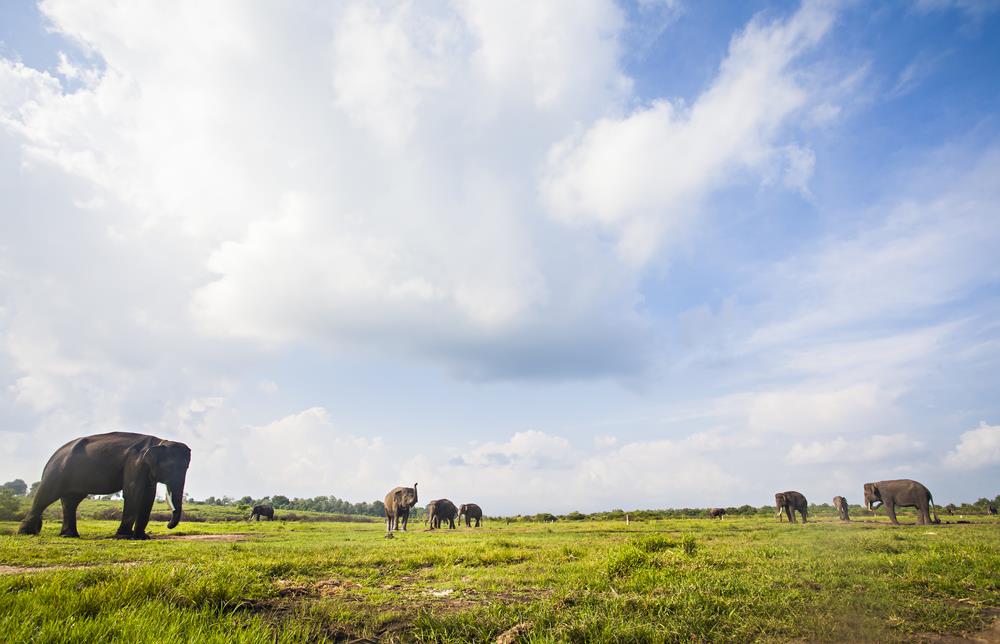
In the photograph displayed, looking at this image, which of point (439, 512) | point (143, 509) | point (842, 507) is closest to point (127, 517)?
point (143, 509)

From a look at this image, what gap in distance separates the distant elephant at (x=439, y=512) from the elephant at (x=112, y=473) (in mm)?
32066

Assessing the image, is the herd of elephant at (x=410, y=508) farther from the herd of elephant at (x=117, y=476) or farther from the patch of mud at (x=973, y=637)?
the patch of mud at (x=973, y=637)

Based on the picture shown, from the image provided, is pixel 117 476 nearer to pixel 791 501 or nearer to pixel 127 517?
pixel 127 517

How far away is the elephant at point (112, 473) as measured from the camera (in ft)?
64.1

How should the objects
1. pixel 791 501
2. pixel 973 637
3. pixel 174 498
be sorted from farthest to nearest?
pixel 791 501, pixel 174 498, pixel 973 637

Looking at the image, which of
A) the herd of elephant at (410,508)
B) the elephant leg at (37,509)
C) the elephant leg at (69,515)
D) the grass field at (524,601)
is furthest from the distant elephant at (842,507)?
the elephant leg at (37,509)

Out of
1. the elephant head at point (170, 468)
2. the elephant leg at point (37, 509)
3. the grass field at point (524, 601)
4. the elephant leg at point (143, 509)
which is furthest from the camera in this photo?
the elephant head at point (170, 468)

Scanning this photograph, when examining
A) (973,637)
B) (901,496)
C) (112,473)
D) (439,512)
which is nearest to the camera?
(973,637)

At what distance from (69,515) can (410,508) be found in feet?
86.4

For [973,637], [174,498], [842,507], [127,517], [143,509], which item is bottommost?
[842,507]

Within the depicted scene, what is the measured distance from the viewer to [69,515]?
63.2 feet

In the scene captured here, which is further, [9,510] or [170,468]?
[9,510]

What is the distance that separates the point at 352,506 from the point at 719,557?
4688 inches

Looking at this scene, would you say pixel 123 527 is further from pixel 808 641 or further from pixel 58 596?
pixel 808 641
